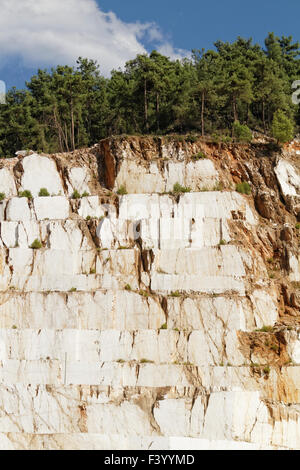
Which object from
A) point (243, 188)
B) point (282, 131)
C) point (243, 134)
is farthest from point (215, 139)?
point (282, 131)

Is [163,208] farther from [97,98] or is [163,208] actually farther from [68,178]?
[97,98]

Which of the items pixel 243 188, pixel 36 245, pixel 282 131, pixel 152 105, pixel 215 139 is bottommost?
pixel 36 245

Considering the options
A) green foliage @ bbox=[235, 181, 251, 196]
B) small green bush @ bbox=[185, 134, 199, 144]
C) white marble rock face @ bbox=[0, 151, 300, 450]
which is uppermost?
small green bush @ bbox=[185, 134, 199, 144]

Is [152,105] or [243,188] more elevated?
[152,105]

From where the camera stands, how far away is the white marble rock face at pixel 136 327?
2305 centimetres

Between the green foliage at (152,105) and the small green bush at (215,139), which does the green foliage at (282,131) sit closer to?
the green foliage at (152,105)

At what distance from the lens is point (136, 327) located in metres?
25.7

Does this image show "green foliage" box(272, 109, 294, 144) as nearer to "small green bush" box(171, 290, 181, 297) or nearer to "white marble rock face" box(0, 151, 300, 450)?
"white marble rock face" box(0, 151, 300, 450)

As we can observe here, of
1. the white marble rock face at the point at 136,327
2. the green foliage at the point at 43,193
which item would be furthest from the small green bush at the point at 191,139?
the green foliage at the point at 43,193

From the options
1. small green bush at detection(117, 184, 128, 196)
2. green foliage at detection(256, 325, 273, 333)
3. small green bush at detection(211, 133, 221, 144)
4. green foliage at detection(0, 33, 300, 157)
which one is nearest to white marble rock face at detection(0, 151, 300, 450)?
green foliage at detection(256, 325, 273, 333)

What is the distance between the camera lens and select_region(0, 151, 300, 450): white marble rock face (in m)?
23.0

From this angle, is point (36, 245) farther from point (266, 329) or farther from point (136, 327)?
point (266, 329)
